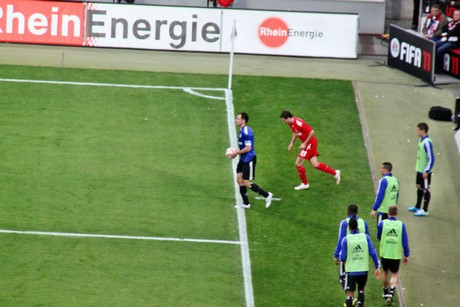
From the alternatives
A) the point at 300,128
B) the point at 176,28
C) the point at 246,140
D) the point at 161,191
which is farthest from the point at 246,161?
the point at 176,28

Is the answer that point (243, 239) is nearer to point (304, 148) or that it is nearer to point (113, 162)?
point (304, 148)

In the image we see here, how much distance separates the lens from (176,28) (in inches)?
1341

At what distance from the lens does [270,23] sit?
112 feet

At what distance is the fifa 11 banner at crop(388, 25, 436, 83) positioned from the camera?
32344mm

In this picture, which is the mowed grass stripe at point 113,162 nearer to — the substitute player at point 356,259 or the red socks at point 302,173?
the red socks at point 302,173

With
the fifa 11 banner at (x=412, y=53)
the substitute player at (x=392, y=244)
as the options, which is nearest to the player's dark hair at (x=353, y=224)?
the substitute player at (x=392, y=244)

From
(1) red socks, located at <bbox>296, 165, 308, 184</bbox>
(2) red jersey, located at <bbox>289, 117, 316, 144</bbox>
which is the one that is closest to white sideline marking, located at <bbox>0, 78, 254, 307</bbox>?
(1) red socks, located at <bbox>296, 165, 308, 184</bbox>

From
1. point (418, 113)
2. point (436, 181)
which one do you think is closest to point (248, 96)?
point (418, 113)

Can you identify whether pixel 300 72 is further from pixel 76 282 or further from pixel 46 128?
pixel 76 282

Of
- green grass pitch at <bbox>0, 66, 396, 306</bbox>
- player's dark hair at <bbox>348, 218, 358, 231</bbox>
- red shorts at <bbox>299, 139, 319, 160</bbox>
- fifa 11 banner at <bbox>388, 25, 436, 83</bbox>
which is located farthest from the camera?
fifa 11 banner at <bbox>388, 25, 436, 83</bbox>

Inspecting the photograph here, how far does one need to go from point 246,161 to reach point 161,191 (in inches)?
88.6

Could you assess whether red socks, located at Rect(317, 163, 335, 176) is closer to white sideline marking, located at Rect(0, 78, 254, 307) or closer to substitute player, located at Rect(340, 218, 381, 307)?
white sideline marking, located at Rect(0, 78, 254, 307)

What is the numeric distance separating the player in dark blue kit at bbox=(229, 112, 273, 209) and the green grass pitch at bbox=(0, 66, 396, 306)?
46 cm

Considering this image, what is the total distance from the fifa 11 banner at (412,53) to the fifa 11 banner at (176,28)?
3.99ft
